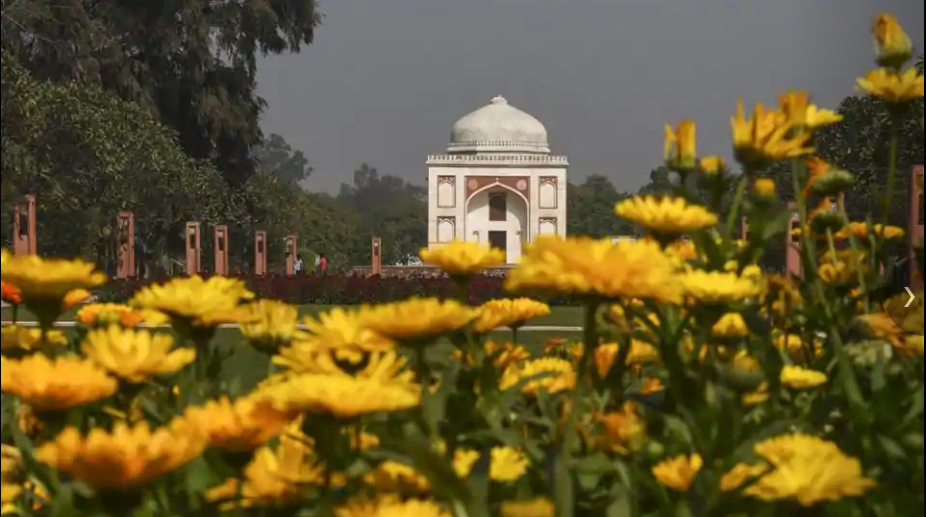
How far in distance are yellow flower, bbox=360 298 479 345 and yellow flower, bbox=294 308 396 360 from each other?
0.02m

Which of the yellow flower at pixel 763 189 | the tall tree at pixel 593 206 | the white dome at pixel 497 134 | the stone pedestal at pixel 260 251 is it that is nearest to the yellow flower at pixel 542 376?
the yellow flower at pixel 763 189

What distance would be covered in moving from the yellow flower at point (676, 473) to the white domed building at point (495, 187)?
3316 cm

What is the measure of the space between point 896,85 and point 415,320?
2.21ft

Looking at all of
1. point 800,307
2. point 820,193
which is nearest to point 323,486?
point 800,307

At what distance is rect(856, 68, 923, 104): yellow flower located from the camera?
1.42 metres

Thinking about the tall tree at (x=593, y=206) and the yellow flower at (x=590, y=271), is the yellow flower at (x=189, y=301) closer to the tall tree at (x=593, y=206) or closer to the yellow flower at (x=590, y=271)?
the yellow flower at (x=590, y=271)

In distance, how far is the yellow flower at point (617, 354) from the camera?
1384mm

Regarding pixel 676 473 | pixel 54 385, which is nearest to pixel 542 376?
pixel 676 473

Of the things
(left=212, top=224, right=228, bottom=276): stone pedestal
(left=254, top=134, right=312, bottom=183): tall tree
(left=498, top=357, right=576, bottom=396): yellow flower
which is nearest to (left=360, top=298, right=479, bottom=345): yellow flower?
(left=498, top=357, right=576, bottom=396): yellow flower

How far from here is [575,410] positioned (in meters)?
0.95

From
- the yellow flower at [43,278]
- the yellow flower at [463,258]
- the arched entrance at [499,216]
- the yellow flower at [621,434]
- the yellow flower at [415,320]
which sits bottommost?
the yellow flower at [621,434]

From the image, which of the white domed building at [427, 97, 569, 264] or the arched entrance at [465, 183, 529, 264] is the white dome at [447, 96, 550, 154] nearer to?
the white domed building at [427, 97, 569, 264]

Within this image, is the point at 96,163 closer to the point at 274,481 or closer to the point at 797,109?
the point at 797,109

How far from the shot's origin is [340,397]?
0.88 metres
